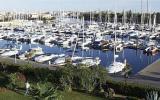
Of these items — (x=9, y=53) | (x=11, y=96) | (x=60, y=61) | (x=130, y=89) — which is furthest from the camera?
(x=9, y=53)

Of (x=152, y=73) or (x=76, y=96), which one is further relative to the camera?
(x=152, y=73)

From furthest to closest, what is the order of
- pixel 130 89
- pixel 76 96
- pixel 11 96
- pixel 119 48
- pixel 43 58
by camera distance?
pixel 119 48
pixel 43 58
pixel 130 89
pixel 76 96
pixel 11 96

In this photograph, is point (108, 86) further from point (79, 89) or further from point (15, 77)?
point (15, 77)

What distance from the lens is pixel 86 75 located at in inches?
1057

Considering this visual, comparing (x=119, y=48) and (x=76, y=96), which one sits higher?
(x=76, y=96)

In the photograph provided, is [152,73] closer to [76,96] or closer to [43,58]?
[76,96]

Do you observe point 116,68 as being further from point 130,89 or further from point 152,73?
point 130,89

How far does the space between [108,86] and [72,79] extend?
2605mm

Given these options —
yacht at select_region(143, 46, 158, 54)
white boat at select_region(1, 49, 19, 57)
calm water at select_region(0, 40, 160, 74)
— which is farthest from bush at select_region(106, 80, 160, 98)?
yacht at select_region(143, 46, 158, 54)

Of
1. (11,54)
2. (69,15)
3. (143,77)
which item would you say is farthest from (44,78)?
(69,15)

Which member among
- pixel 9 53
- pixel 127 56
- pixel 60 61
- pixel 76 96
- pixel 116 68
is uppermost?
pixel 76 96

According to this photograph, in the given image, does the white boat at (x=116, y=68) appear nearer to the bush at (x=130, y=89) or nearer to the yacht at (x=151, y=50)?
the bush at (x=130, y=89)

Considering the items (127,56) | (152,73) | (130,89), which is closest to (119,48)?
(127,56)

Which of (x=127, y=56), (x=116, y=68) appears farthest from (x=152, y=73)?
(x=127, y=56)
